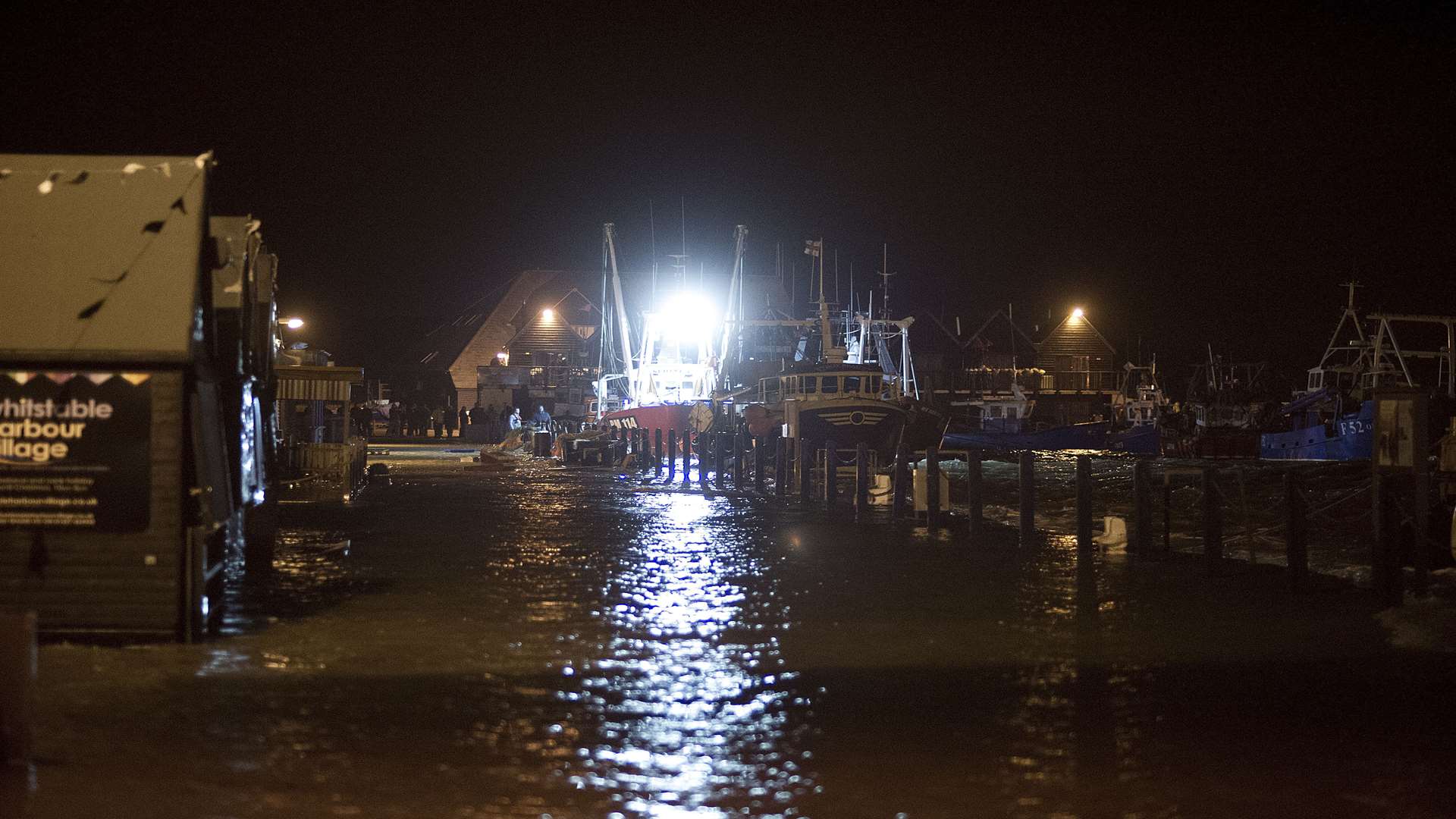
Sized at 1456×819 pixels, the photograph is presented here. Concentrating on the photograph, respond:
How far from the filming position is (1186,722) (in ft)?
25.6

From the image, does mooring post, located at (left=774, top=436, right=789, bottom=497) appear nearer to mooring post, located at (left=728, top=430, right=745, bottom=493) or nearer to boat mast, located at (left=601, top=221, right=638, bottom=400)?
mooring post, located at (left=728, top=430, right=745, bottom=493)

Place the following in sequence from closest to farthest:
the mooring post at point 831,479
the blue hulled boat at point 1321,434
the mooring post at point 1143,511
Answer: the mooring post at point 1143,511
the mooring post at point 831,479
the blue hulled boat at point 1321,434

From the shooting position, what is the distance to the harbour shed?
9.19m

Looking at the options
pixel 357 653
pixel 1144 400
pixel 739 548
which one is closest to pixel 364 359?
pixel 1144 400

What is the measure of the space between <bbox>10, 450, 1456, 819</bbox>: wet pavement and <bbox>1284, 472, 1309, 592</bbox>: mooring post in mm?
323

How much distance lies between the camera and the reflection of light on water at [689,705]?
624 cm

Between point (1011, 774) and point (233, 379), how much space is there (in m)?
7.15

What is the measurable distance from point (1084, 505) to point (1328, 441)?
36472mm

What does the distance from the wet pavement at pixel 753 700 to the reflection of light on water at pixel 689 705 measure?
3 centimetres

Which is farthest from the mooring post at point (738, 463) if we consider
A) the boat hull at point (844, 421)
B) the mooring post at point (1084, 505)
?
the mooring post at point (1084, 505)

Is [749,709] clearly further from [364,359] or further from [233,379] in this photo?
[364,359]

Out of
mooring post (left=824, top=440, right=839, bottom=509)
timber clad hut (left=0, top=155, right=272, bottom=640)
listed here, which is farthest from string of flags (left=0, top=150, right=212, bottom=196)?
mooring post (left=824, top=440, right=839, bottom=509)

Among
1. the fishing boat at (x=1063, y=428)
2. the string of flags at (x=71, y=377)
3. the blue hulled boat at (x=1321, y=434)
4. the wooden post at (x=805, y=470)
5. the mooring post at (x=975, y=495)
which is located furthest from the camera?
the fishing boat at (x=1063, y=428)

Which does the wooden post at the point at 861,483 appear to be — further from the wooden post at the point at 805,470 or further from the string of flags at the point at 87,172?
the string of flags at the point at 87,172
